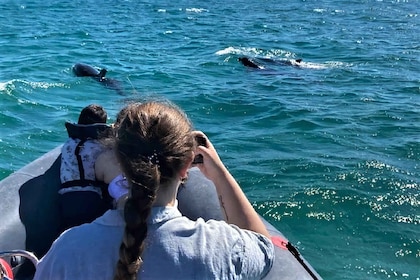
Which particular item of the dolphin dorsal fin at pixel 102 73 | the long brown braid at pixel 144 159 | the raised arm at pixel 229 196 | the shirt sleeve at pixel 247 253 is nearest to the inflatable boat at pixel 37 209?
the raised arm at pixel 229 196

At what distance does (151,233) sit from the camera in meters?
2.02

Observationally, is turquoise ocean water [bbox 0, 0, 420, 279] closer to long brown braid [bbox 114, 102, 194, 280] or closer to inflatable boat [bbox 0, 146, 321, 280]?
long brown braid [bbox 114, 102, 194, 280]

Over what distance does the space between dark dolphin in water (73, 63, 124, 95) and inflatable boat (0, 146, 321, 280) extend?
270 inches

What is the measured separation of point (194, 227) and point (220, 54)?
488 inches

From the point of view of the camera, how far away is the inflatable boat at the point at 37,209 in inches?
137

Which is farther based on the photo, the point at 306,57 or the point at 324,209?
the point at 306,57

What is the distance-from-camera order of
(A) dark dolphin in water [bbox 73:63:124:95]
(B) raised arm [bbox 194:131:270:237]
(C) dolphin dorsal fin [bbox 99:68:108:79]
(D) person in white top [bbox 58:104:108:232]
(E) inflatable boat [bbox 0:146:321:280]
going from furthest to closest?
(C) dolphin dorsal fin [bbox 99:68:108:79] → (A) dark dolphin in water [bbox 73:63:124:95] → (D) person in white top [bbox 58:104:108:232] → (E) inflatable boat [bbox 0:146:321:280] → (B) raised arm [bbox 194:131:270:237]

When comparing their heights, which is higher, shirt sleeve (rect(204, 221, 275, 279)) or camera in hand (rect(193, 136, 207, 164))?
camera in hand (rect(193, 136, 207, 164))

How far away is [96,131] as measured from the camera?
368cm

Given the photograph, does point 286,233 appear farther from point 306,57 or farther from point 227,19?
point 227,19

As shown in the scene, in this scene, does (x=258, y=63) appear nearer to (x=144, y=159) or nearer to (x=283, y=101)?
(x=283, y=101)

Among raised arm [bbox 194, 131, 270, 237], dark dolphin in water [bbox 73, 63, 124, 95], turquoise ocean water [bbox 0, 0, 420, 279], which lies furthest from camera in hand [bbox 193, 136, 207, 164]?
dark dolphin in water [bbox 73, 63, 124, 95]

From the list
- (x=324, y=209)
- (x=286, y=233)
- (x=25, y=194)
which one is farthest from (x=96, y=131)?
(x=324, y=209)

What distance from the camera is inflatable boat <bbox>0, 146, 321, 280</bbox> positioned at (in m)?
3.49
